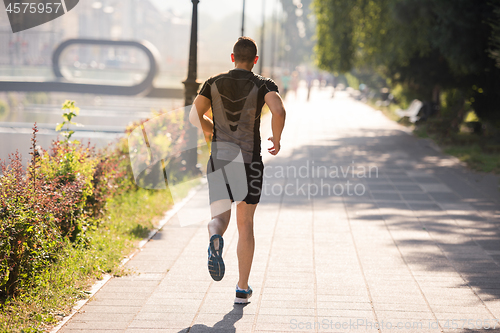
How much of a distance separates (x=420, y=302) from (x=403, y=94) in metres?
24.8

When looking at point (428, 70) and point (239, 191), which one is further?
point (428, 70)

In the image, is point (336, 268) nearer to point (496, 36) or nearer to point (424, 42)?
point (496, 36)

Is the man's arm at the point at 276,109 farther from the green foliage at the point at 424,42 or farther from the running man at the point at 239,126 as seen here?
the green foliage at the point at 424,42

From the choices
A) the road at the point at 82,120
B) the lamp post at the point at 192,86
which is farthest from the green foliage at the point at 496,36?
the road at the point at 82,120

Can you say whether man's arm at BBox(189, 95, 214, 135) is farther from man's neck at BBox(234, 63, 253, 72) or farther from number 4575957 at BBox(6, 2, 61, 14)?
number 4575957 at BBox(6, 2, 61, 14)

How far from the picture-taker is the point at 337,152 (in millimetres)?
15773

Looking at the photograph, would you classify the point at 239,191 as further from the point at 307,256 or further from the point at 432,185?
the point at 432,185

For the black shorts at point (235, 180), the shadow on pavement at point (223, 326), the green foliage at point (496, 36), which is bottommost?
the shadow on pavement at point (223, 326)

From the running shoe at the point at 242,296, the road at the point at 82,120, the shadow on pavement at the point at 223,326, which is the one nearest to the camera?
the shadow on pavement at the point at 223,326

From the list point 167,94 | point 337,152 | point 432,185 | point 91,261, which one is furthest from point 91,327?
point 167,94

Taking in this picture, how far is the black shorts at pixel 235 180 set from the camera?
4359 millimetres

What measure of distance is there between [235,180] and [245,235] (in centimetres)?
44

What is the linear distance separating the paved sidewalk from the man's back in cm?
123

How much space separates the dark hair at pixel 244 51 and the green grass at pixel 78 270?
2249 mm
